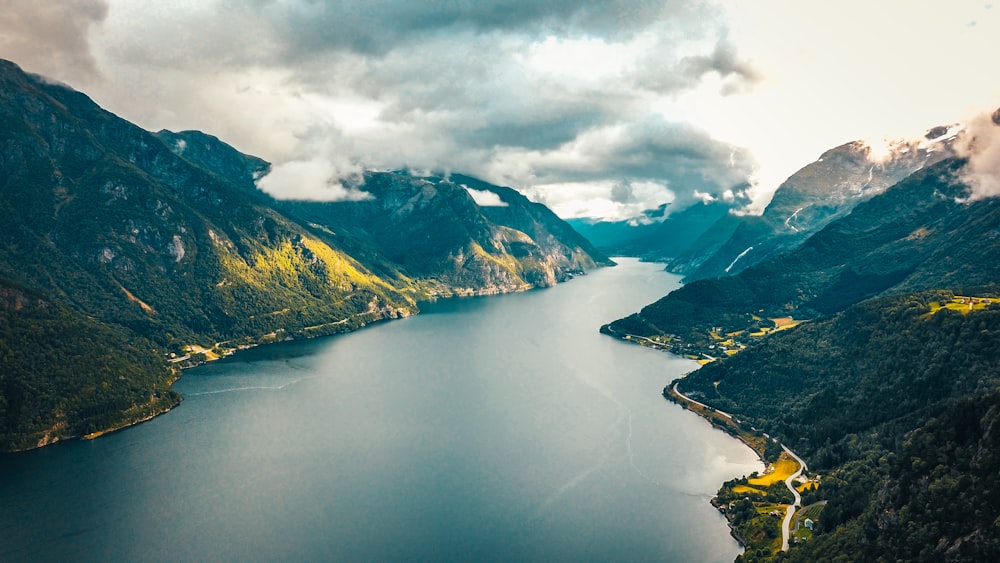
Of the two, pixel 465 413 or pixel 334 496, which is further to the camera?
pixel 465 413

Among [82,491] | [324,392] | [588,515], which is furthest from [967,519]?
[324,392]

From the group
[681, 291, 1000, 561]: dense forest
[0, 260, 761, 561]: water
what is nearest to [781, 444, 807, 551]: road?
[681, 291, 1000, 561]: dense forest

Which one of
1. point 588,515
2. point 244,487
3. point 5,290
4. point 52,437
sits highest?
point 5,290

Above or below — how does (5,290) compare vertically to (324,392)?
above

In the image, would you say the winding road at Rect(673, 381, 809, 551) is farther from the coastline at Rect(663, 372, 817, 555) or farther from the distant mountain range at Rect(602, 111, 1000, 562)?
the distant mountain range at Rect(602, 111, 1000, 562)

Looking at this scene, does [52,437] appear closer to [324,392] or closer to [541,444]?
[324,392]

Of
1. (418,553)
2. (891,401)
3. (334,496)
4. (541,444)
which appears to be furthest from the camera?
(541,444)

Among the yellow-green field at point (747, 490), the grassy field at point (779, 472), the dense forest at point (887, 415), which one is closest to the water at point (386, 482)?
the grassy field at point (779, 472)

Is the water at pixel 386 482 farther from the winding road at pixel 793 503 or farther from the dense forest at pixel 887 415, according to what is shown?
the dense forest at pixel 887 415

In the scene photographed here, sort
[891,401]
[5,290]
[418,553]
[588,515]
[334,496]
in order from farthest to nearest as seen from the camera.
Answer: [5,290] → [891,401] → [334,496] → [588,515] → [418,553]
